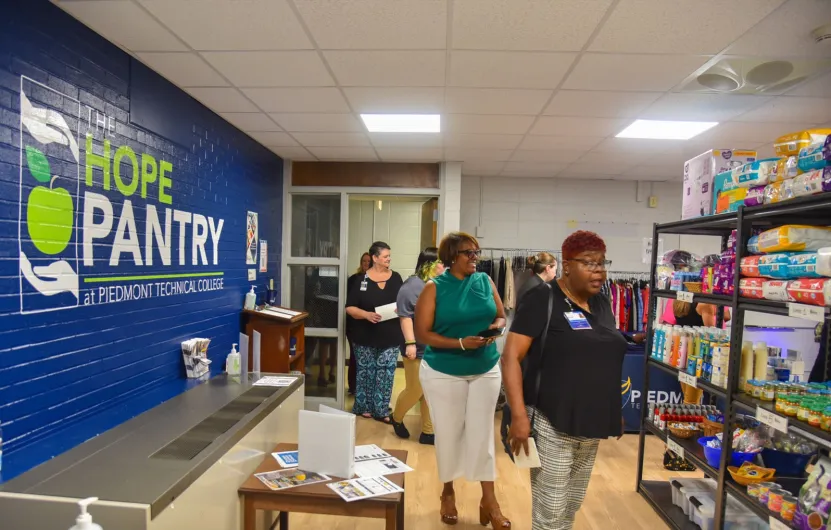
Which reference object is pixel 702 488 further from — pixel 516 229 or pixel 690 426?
pixel 516 229

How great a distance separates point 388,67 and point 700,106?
207 centimetres

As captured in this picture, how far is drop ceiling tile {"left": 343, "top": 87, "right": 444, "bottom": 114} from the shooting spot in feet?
10.2

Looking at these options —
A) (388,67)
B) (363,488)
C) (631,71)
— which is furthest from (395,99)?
(363,488)

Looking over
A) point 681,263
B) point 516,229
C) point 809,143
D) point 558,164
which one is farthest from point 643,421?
point 516,229

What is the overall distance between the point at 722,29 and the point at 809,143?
62cm

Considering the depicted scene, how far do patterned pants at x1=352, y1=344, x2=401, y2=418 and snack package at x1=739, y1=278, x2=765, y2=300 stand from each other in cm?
313

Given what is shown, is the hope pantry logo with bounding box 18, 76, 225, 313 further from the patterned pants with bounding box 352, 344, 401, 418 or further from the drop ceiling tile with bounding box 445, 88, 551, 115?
the patterned pants with bounding box 352, 344, 401, 418

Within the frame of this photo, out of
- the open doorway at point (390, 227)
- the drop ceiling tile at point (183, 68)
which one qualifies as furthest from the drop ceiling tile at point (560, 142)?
the open doorway at point (390, 227)

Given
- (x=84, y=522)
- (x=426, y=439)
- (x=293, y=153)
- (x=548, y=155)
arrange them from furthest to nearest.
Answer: (x=293, y=153) → (x=548, y=155) → (x=426, y=439) → (x=84, y=522)

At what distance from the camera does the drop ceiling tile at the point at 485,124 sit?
3615 mm

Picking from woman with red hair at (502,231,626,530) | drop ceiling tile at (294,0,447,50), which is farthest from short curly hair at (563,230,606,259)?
drop ceiling tile at (294,0,447,50)

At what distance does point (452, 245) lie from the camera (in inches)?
113

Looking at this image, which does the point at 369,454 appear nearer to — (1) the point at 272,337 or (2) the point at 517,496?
(2) the point at 517,496

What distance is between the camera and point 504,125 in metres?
3.81
